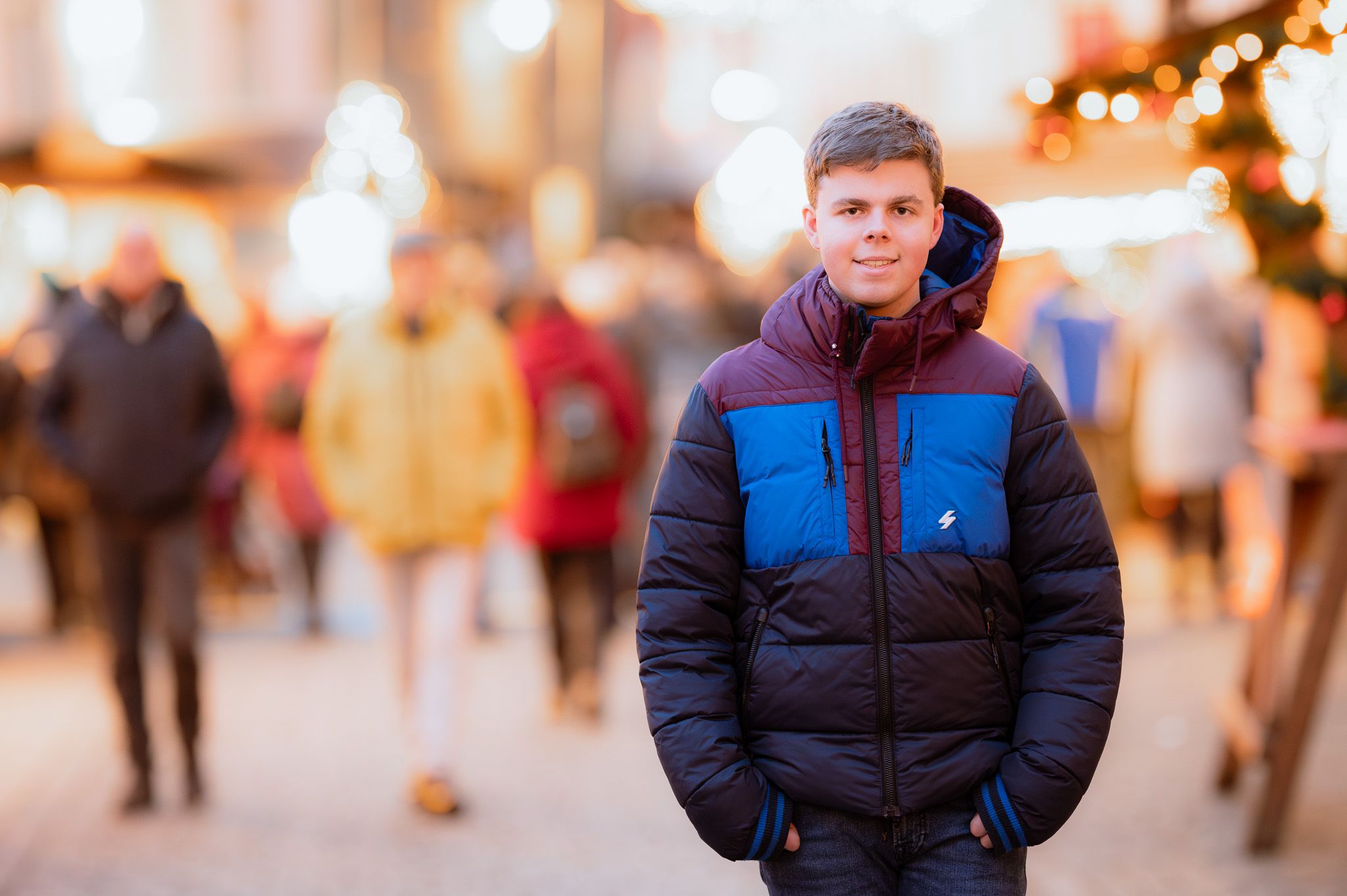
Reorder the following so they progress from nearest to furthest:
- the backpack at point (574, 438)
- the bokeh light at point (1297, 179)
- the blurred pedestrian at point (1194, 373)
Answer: the bokeh light at point (1297, 179), the backpack at point (574, 438), the blurred pedestrian at point (1194, 373)

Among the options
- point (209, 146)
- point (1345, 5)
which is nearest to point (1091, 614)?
point (1345, 5)

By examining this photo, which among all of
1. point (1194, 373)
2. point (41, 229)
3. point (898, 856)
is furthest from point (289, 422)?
point (41, 229)

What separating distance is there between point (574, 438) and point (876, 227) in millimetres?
4971

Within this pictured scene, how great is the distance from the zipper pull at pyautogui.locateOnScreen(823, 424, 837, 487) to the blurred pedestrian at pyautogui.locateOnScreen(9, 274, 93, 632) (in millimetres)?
6824

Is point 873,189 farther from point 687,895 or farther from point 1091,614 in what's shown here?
point 687,895

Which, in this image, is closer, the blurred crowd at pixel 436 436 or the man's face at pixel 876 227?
the man's face at pixel 876 227

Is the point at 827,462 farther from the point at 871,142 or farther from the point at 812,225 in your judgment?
the point at 871,142

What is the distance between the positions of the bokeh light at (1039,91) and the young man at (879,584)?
10.4 feet

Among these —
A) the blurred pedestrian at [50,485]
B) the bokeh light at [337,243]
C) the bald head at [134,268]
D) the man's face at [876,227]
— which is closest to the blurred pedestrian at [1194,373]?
the bald head at [134,268]

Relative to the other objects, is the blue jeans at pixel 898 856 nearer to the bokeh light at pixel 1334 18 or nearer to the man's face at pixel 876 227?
the man's face at pixel 876 227

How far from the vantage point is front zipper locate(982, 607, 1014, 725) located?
2.51 metres

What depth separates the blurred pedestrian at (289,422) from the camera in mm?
9484

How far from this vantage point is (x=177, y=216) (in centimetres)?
1591

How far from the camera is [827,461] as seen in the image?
8.27ft
